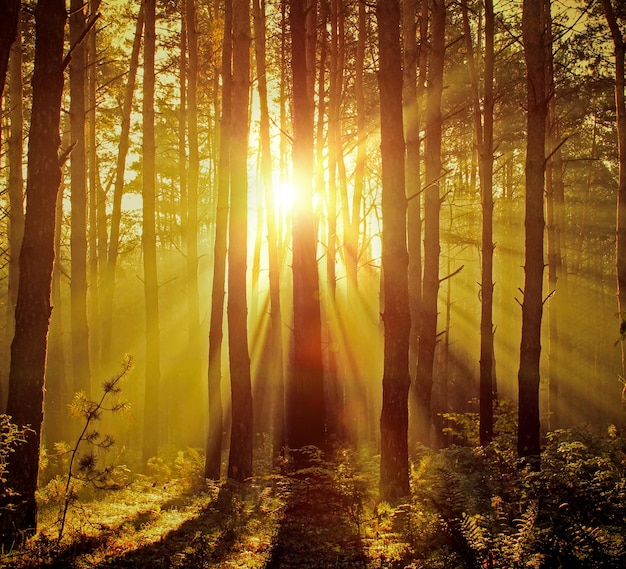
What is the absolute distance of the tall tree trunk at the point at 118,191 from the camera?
14711 mm

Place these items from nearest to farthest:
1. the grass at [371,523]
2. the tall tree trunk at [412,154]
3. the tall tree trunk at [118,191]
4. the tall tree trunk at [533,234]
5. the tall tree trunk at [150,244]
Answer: the grass at [371,523], the tall tree trunk at [533,234], the tall tree trunk at [412,154], the tall tree trunk at [150,244], the tall tree trunk at [118,191]

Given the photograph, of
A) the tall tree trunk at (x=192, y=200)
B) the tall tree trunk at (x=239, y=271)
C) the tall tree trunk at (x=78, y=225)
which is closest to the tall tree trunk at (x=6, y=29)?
the tall tree trunk at (x=239, y=271)

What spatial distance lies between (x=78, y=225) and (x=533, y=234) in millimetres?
9075

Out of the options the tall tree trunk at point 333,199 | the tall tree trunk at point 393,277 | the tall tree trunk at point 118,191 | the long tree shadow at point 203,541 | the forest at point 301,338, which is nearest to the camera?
the long tree shadow at point 203,541

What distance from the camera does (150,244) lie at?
501 inches

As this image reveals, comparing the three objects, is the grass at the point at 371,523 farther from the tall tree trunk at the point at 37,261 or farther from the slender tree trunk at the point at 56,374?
the slender tree trunk at the point at 56,374

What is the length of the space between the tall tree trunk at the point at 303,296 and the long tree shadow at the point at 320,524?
3.71 feet

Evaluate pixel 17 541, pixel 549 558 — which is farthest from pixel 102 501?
pixel 549 558

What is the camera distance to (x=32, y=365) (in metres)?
5.93

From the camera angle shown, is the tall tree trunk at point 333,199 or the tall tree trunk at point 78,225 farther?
the tall tree trunk at point 333,199

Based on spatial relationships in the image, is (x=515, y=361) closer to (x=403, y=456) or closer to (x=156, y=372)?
(x=156, y=372)

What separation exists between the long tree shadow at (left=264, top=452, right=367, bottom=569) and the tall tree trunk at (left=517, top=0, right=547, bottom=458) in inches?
132

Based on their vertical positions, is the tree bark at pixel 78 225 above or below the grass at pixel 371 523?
above

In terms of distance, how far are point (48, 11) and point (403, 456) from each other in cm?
689
